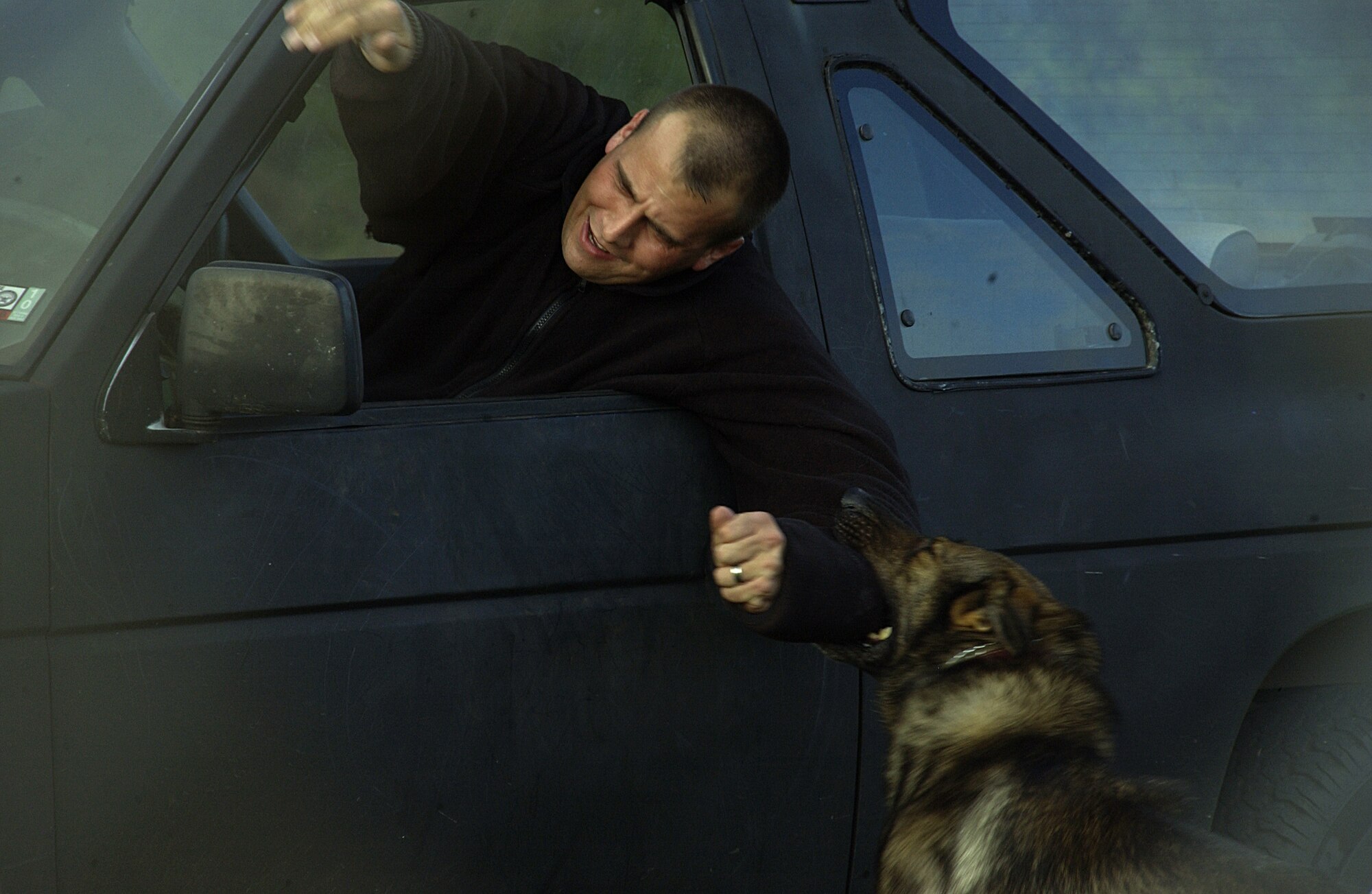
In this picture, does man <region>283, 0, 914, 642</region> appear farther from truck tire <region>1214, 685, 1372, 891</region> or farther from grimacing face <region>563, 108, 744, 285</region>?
truck tire <region>1214, 685, 1372, 891</region>

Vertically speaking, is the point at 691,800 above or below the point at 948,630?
below

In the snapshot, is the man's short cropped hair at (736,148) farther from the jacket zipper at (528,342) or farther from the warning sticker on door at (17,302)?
the warning sticker on door at (17,302)

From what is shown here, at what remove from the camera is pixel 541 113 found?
2424mm

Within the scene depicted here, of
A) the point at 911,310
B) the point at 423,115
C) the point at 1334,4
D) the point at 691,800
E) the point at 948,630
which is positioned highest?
the point at 1334,4

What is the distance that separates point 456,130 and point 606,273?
36 centimetres

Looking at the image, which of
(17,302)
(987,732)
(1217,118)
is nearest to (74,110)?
(17,302)

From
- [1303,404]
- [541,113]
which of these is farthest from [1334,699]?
[541,113]

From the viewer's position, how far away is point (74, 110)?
1.95 metres

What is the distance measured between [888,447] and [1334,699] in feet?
3.30

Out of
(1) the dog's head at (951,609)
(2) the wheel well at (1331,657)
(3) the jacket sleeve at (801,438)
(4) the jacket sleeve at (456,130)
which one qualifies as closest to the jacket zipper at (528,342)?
(4) the jacket sleeve at (456,130)

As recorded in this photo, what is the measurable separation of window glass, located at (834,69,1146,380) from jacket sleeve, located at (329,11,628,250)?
1.82 ft

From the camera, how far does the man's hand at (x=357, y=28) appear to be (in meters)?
1.80

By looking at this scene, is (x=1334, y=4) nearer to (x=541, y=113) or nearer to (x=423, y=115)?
(x=541, y=113)

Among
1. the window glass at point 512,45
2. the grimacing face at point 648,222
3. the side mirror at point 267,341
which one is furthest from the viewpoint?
the window glass at point 512,45
